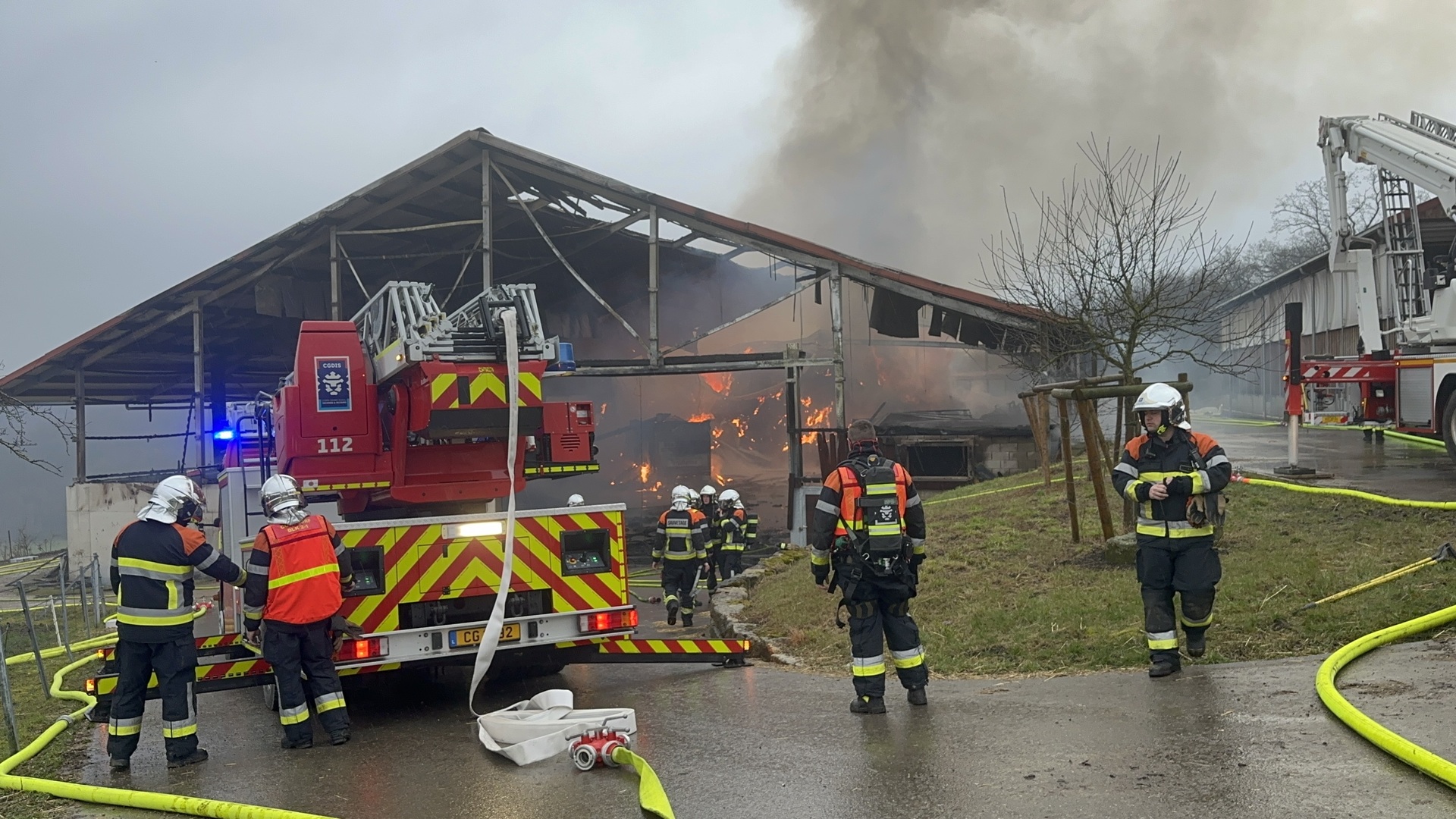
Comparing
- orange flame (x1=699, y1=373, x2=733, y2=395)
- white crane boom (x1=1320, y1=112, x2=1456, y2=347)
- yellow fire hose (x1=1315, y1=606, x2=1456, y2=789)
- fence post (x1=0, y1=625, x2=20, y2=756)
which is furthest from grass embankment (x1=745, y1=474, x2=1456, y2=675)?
orange flame (x1=699, y1=373, x2=733, y2=395)

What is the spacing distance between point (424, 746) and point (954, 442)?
1497cm

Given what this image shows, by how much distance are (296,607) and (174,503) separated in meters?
0.87

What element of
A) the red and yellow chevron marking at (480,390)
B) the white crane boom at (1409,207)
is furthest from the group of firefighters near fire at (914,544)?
the white crane boom at (1409,207)

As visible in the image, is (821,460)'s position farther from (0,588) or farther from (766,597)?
(0,588)

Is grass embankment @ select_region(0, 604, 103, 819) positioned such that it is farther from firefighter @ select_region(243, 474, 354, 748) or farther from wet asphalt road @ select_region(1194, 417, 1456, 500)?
wet asphalt road @ select_region(1194, 417, 1456, 500)

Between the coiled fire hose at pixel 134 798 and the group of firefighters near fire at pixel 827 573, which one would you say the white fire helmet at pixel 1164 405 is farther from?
the coiled fire hose at pixel 134 798

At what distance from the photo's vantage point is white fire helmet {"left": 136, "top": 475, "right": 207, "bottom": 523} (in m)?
5.82

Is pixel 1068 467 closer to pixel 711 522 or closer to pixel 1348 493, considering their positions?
pixel 1348 493

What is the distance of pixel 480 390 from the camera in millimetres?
6836

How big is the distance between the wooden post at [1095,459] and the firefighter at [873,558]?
2.94 meters

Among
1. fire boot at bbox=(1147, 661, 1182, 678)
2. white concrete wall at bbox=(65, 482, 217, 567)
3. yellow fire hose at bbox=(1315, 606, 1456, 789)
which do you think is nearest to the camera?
yellow fire hose at bbox=(1315, 606, 1456, 789)

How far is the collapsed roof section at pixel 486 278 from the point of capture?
17.7m

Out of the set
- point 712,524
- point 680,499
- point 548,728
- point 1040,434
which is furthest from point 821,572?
point 712,524

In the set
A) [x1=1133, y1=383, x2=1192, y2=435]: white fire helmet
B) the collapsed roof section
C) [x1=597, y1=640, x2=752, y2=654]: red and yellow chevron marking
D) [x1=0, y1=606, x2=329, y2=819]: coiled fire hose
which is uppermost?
the collapsed roof section
